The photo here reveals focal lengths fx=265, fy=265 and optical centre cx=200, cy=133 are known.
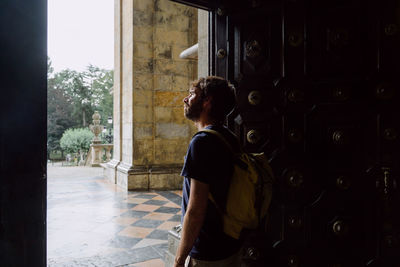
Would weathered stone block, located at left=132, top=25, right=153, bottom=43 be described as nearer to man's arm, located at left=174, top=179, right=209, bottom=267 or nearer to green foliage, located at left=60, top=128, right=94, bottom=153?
man's arm, located at left=174, top=179, right=209, bottom=267

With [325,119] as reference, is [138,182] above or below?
below

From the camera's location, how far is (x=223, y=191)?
3.56 feet

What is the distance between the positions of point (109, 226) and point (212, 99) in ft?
9.59

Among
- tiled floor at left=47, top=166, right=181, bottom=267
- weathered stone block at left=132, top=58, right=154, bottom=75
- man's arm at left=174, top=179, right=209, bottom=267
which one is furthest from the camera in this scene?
weathered stone block at left=132, top=58, right=154, bottom=75

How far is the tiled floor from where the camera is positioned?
8.53 ft

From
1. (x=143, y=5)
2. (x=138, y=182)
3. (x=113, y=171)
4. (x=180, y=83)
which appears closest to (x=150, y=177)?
(x=138, y=182)

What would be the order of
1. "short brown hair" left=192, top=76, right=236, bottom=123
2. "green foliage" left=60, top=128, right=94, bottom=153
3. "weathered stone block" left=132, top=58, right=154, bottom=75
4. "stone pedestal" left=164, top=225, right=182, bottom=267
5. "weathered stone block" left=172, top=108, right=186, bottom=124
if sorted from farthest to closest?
→ "green foliage" left=60, top=128, right=94, bottom=153 < "weathered stone block" left=172, top=108, right=186, bottom=124 < "weathered stone block" left=132, top=58, right=154, bottom=75 < "stone pedestal" left=164, top=225, right=182, bottom=267 < "short brown hair" left=192, top=76, right=236, bottom=123

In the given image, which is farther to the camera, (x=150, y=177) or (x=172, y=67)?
(x=172, y=67)

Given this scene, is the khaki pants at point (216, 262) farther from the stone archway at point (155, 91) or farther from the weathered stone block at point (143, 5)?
the weathered stone block at point (143, 5)

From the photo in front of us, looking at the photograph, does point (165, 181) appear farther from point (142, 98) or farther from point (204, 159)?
point (204, 159)

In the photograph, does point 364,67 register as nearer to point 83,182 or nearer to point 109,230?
point 109,230

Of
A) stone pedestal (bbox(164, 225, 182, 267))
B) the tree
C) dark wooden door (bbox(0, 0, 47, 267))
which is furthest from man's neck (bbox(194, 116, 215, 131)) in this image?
the tree

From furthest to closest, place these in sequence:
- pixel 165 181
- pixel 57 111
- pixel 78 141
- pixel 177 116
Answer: pixel 57 111
pixel 78 141
pixel 177 116
pixel 165 181

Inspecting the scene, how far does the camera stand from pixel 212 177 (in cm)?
104
